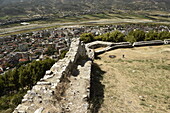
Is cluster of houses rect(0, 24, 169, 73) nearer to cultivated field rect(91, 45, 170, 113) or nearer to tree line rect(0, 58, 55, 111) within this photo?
tree line rect(0, 58, 55, 111)

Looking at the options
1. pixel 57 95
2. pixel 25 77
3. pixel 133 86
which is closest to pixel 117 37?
pixel 25 77

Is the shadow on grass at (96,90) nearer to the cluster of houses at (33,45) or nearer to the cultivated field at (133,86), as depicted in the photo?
the cultivated field at (133,86)

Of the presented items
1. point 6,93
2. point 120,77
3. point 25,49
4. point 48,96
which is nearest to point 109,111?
point 48,96

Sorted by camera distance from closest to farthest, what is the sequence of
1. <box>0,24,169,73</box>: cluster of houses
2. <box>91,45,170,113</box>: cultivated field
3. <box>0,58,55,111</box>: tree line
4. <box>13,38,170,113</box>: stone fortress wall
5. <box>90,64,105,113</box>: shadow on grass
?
<box>13,38,170,113</box>: stone fortress wall < <box>90,64,105,113</box>: shadow on grass < <box>91,45,170,113</box>: cultivated field < <box>0,58,55,111</box>: tree line < <box>0,24,169,73</box>: cluster of houses

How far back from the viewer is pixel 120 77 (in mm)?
14367

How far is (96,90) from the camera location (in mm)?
11742

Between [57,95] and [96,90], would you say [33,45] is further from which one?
[57,95]

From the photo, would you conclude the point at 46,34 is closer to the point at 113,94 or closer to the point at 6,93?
the point at 6,93

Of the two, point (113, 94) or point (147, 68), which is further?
point (147, 68)

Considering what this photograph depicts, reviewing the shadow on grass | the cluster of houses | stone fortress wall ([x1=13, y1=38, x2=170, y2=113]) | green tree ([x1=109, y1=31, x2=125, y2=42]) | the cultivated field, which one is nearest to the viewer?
stone fortress wall ([x1=13, y1=38, x2=170, y2=113])

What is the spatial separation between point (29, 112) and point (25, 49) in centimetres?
8865

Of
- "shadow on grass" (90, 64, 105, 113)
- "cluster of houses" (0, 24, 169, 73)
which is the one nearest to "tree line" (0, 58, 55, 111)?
"shadow on grass" (90, 64, 105, 113)

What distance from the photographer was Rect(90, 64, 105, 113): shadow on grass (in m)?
9.20

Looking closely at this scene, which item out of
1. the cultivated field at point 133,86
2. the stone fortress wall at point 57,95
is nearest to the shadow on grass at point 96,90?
the cultivated field at point 133,86
